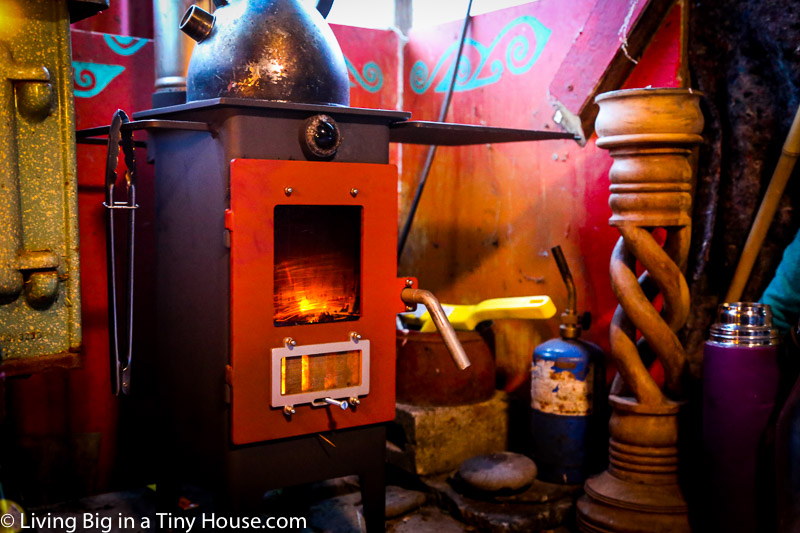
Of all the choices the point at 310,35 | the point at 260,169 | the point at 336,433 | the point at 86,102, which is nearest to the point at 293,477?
the point at 336,433

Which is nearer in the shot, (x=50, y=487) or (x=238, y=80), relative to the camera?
(x=238, y=80)

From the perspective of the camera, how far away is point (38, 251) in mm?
1654

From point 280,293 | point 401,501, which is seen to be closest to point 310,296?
point 280,293

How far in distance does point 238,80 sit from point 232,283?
0.51 metres

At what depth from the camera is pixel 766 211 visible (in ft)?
7.81

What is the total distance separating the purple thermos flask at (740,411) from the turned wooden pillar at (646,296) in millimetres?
191

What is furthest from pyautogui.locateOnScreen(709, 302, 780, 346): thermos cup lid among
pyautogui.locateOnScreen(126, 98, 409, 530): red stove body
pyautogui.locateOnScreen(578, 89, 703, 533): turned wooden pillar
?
pyautogui.locateOnScreen(126, 98, 409, 530): red stove body

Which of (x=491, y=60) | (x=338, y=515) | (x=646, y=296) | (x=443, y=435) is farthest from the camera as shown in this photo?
(x=491, y=60)

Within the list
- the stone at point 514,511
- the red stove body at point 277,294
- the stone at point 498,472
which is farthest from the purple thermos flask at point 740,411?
the red stove body at point 277,294

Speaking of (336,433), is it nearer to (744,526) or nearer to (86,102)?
(744,526)

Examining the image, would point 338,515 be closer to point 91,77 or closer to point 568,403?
point 568,403

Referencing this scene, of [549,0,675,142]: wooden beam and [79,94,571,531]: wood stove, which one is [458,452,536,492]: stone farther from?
[549,0,675,142]: wooden beam

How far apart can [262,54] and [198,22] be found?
0.65 feet

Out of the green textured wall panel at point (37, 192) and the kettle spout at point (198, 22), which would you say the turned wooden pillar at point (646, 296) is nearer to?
the kettle spout at point (198, 22)
